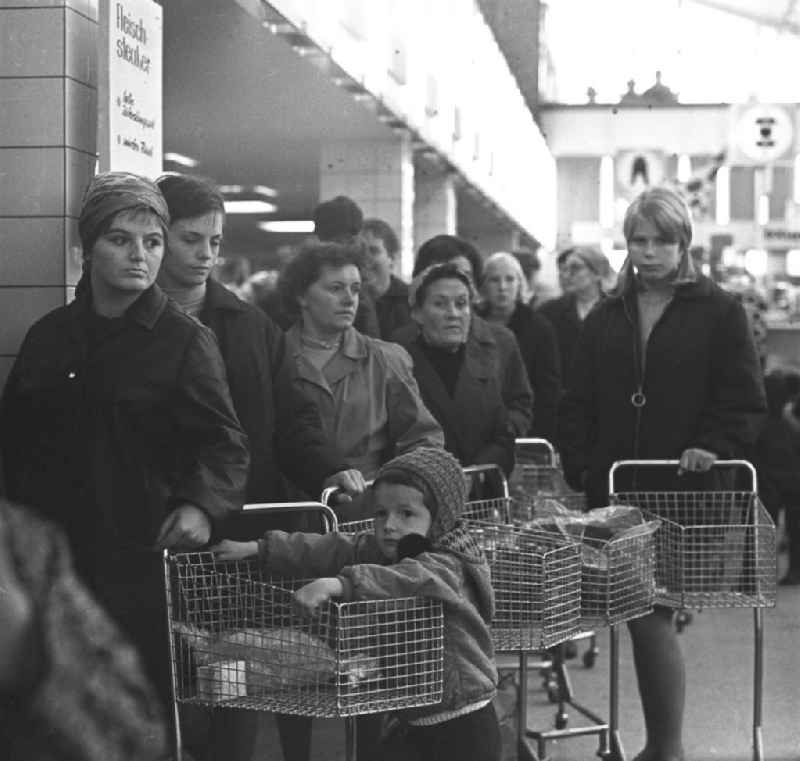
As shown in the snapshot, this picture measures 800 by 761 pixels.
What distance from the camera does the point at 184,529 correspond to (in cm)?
426

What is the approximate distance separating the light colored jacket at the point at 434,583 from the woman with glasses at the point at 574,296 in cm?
627

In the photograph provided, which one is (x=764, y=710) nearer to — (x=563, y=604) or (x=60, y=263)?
(x=563, y=604)

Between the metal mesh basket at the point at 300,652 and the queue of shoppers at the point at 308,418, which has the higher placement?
the queue of shoppers at the point at 308,418

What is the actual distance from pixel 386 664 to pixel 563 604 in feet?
3.67

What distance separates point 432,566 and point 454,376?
2.91 metres

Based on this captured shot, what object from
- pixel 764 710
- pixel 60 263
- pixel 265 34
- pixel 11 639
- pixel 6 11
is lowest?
pixel 764 710

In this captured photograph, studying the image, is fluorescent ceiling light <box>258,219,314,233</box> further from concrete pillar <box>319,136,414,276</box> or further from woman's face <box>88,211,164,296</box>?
woman's face <box>88,211,164,296</box>

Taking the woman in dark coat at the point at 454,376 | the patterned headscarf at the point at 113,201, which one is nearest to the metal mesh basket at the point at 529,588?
the patterned headscarf at the point at 113,201

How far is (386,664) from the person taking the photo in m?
4.15

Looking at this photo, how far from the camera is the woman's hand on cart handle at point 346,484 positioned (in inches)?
205

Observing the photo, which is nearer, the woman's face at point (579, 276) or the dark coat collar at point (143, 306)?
the dark coat collar at point (143, 306)

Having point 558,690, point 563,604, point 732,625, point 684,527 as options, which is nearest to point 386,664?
point 563,604

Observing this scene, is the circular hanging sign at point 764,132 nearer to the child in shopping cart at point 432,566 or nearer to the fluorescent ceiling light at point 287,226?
the fluorescent ceiling light at point 287,226

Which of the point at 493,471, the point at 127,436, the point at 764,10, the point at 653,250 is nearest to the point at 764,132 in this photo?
the point at 493,471
